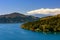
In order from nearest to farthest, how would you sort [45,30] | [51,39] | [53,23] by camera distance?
[51,39]
[45,30]
[53,23]

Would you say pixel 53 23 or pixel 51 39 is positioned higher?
pixel 53 23

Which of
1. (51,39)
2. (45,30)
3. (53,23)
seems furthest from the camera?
(53,23)

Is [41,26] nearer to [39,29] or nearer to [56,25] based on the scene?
[39,29]

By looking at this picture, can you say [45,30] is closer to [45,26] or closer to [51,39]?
[45,26]

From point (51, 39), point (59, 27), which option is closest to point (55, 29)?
point (59, 27)

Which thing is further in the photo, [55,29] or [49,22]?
[49,22]

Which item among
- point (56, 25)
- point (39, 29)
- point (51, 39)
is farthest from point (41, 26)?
point (51, 39)

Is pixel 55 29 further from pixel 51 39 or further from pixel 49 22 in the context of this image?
pixel 51 39

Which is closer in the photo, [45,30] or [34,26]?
[45,30]
